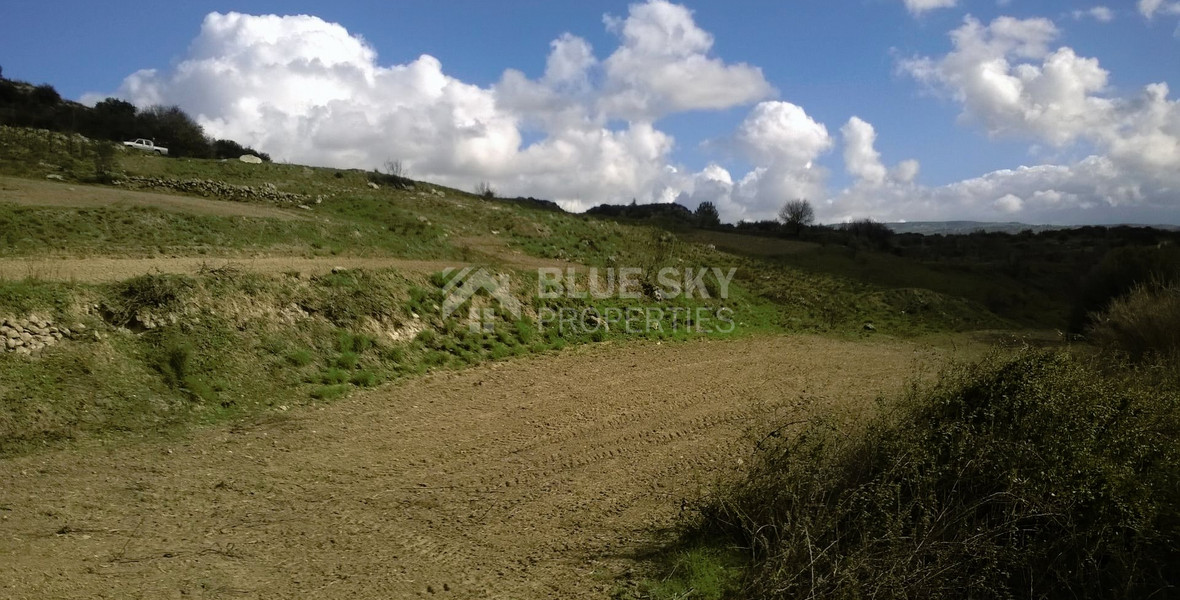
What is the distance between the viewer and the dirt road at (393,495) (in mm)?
5770

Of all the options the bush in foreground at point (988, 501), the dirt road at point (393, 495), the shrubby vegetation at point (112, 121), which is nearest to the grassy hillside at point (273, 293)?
the dirt road at point (393, 495)

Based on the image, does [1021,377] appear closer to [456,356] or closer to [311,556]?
[311,556]

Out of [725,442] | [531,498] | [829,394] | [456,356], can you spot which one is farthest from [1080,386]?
[456,356]

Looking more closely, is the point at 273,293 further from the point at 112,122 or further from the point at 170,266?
the point at 112,122

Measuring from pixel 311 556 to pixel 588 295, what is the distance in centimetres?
1275

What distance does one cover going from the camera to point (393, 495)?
7.70 metres

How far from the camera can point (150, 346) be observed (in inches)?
388

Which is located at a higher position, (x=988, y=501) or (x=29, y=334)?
(x=29, y=334)

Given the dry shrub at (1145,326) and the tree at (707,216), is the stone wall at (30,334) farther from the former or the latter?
the tree at (707,216)
